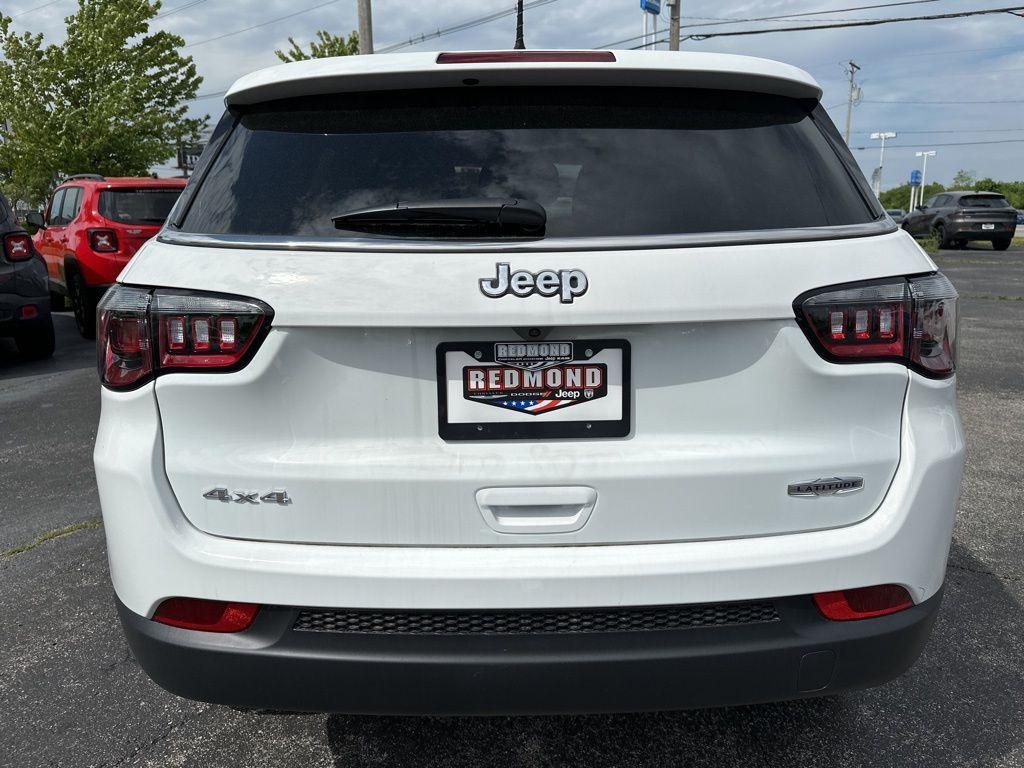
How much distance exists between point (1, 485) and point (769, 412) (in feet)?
14.9

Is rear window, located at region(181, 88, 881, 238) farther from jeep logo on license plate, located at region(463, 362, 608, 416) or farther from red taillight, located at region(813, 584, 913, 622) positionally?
red taillight, located at region(813, 584, 913, 622)

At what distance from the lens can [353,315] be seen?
1.67 meters

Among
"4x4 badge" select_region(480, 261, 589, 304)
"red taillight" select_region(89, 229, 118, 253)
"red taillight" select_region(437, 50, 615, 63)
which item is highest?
"red taillight" select_region(437, 50, 615, 63)

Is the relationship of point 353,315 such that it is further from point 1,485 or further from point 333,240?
A: point 1,485

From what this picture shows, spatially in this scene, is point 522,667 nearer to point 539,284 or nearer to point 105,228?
point 539,284

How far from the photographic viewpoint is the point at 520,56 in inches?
75.6

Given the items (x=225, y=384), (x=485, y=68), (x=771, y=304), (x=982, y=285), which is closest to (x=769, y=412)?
(x=771, y=304)

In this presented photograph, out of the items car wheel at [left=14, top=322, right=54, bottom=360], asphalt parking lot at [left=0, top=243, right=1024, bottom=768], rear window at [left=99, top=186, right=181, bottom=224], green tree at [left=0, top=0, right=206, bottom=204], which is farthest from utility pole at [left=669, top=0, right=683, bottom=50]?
asphalt parking lot at [left=0, top=243, right=1024, bottom=768]

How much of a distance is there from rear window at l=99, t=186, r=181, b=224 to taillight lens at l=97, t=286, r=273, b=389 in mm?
8564

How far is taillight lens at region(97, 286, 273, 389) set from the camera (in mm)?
1715

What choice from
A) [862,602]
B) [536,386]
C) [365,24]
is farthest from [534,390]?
[365,24]

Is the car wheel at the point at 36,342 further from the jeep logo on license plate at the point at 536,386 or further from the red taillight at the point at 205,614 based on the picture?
the jeep logo on license plate at the point at 536,386

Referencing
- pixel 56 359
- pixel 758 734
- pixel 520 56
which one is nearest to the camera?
pixel 520 56

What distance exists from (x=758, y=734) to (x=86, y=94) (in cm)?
2575
